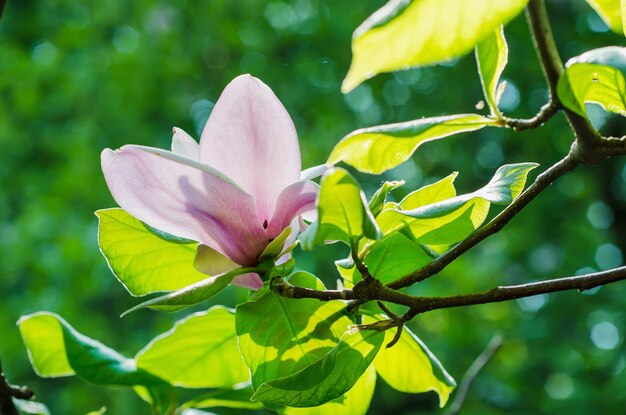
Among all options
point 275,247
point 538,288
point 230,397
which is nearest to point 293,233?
point 275,247

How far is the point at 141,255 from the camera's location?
410 mm

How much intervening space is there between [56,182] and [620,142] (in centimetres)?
286

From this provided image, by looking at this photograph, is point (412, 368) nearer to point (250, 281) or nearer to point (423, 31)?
point (250, 281)

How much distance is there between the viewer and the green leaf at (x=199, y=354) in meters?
0.48

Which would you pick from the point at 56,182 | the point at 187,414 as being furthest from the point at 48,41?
the point at 187,414

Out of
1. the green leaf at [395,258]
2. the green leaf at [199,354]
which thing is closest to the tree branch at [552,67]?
the green leaf at [395,258]

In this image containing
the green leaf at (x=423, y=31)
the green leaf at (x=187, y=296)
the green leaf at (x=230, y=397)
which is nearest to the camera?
the green leaf at (x=423, y=31)

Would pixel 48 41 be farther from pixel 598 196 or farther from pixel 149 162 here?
pixel 149 162

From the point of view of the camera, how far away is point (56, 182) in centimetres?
296

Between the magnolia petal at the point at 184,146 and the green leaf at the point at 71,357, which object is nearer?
the magnolia petal at the point at 184,146

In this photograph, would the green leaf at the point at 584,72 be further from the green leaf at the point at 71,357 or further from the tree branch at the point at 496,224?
the green leaf at the point at 71,357

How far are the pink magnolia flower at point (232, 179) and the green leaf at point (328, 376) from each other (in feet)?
0.20

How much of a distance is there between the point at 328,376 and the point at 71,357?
0.22 meters

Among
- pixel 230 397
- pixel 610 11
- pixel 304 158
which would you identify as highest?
pixel 610 11
